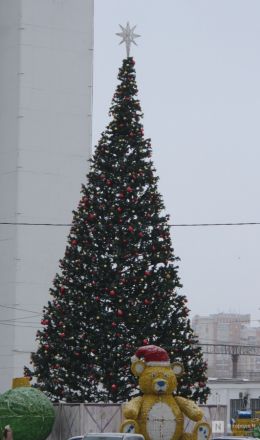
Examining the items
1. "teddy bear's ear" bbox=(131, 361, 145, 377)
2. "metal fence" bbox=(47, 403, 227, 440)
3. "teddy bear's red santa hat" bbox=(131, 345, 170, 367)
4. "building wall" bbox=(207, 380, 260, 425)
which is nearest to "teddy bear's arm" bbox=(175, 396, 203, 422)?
"teddy bear's red santa hat" bbox=(131, 345, 170, 367)

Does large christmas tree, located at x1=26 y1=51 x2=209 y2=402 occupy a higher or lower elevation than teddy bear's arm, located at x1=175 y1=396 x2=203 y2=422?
higher

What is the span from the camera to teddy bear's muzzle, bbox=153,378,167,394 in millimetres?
27219

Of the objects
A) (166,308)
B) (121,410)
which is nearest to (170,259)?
(166,308)

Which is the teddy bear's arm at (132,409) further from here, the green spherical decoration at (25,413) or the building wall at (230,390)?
the building wall at (230,390)

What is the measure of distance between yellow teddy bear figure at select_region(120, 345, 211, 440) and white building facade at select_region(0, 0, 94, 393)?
25.9 m

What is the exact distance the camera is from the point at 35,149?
180 ft

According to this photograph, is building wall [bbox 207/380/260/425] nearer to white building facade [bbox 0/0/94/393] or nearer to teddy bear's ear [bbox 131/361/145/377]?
white building facade [bbox 0/0/94/393]

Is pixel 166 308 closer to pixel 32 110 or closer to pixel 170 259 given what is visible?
pixel 170 259

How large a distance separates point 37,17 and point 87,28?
2.74 m

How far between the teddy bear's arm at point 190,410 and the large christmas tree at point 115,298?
3914mm

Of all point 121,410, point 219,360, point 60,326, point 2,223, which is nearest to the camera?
point 121,410

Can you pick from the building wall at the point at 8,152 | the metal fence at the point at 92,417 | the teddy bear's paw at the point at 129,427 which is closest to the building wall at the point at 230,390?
the building wall at the point at 8,152

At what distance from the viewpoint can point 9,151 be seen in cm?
5509

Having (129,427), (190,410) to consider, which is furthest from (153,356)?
(129,427)
